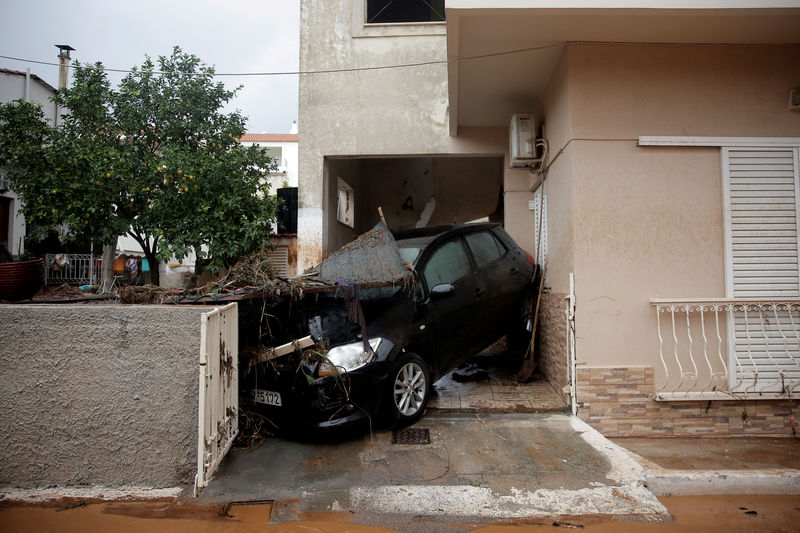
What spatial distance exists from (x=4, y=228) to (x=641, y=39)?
16344mm

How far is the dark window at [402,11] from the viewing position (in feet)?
25.5

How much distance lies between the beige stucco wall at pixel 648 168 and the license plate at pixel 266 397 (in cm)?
288

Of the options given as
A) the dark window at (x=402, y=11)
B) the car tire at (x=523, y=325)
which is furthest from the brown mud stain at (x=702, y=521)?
the dark window at (x=402, y=11)

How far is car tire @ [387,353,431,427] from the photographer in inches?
159

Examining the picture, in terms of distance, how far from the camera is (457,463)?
3551 mm

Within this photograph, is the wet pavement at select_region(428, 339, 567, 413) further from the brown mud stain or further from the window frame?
the window frame

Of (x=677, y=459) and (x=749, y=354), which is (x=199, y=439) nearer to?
(x=677, y=459)

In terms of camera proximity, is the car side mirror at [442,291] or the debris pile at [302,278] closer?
the debris pile at [302,278]

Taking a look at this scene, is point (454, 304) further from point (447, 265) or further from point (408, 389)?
point (408, 389)

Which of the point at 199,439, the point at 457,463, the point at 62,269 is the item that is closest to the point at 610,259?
the point at 457,463

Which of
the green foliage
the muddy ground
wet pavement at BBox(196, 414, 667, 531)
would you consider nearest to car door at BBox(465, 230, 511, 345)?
wet pavement at BBox(196, 414, 667, 531)

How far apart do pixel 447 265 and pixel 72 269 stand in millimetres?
12964

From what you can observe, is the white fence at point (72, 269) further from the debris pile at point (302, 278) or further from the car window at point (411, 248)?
the car window at point (411, 248)

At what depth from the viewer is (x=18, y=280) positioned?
389cm
